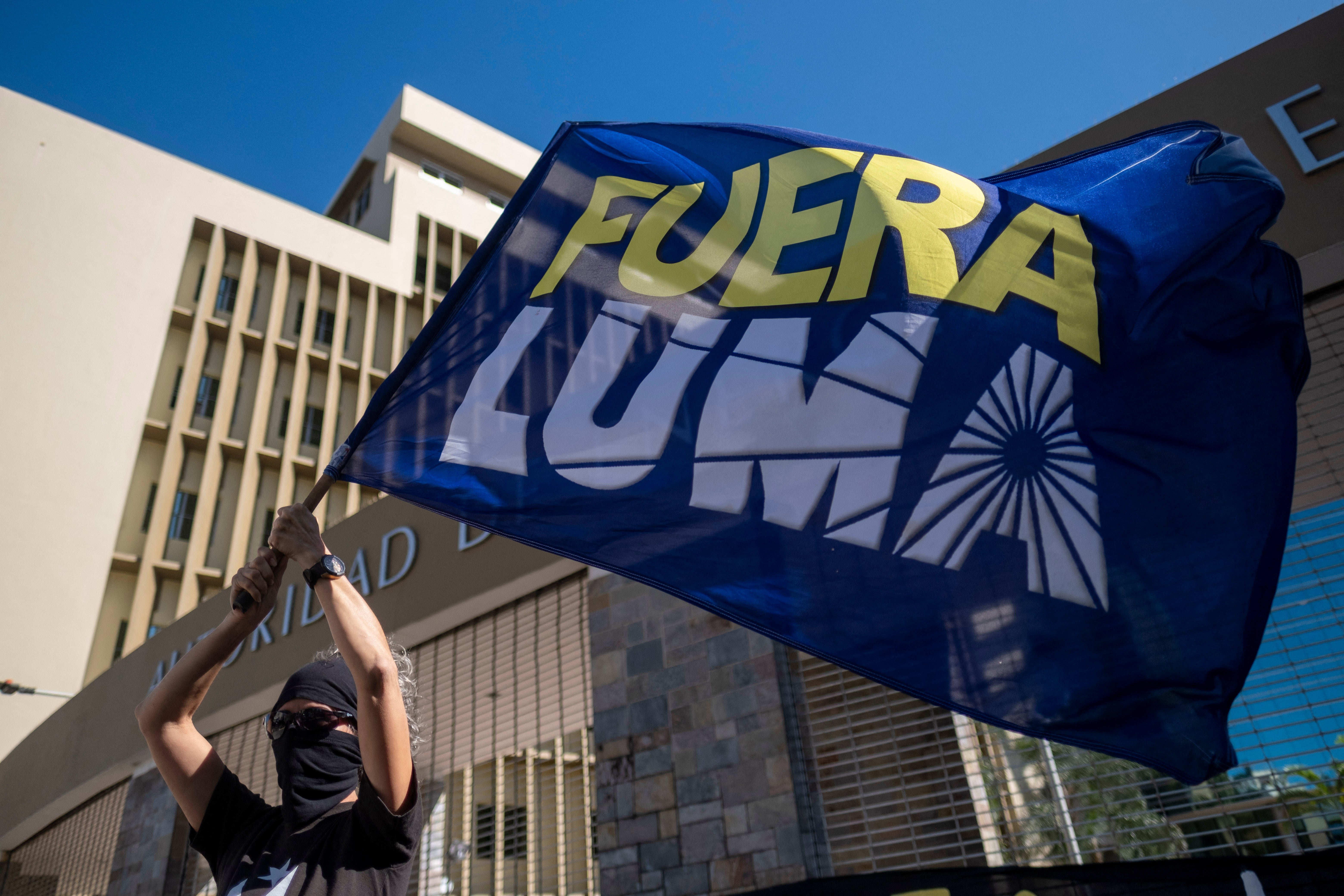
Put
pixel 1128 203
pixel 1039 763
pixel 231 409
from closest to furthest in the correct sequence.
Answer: pixel 1128 203 < pixel 1039 763 < pixel 231 409

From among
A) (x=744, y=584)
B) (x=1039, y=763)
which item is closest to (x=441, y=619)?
(x=1039, y=763)

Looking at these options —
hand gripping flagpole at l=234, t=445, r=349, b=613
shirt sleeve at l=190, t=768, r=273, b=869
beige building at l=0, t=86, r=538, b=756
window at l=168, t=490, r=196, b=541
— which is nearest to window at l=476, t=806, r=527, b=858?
hand gripping flagpole at l=234, t=445, r=349, b=613

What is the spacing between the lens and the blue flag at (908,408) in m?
2.89

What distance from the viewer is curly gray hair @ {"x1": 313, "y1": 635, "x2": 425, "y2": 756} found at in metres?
2.44

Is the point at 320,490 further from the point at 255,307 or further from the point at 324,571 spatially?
the point at 255,307

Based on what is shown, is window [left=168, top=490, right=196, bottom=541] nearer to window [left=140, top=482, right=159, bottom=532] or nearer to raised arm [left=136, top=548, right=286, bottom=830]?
window [left=140, top=482, right=159, bottom=532]

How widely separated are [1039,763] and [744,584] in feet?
12.1

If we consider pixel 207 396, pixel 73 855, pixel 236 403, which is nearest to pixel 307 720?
pixel 73 855

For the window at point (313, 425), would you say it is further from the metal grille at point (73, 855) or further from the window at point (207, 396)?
the metal grille at point (73, 855)

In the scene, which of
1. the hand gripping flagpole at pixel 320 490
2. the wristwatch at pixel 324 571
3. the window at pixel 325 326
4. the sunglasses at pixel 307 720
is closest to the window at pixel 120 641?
the window at pixel 325 326

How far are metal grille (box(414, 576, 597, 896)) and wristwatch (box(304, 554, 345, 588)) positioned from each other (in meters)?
6.00

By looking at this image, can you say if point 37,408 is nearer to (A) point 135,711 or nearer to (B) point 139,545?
(B) point 139,545

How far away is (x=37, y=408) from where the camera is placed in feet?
75.0

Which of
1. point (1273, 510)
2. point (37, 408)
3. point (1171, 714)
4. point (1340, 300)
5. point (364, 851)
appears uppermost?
point (37, 408)
